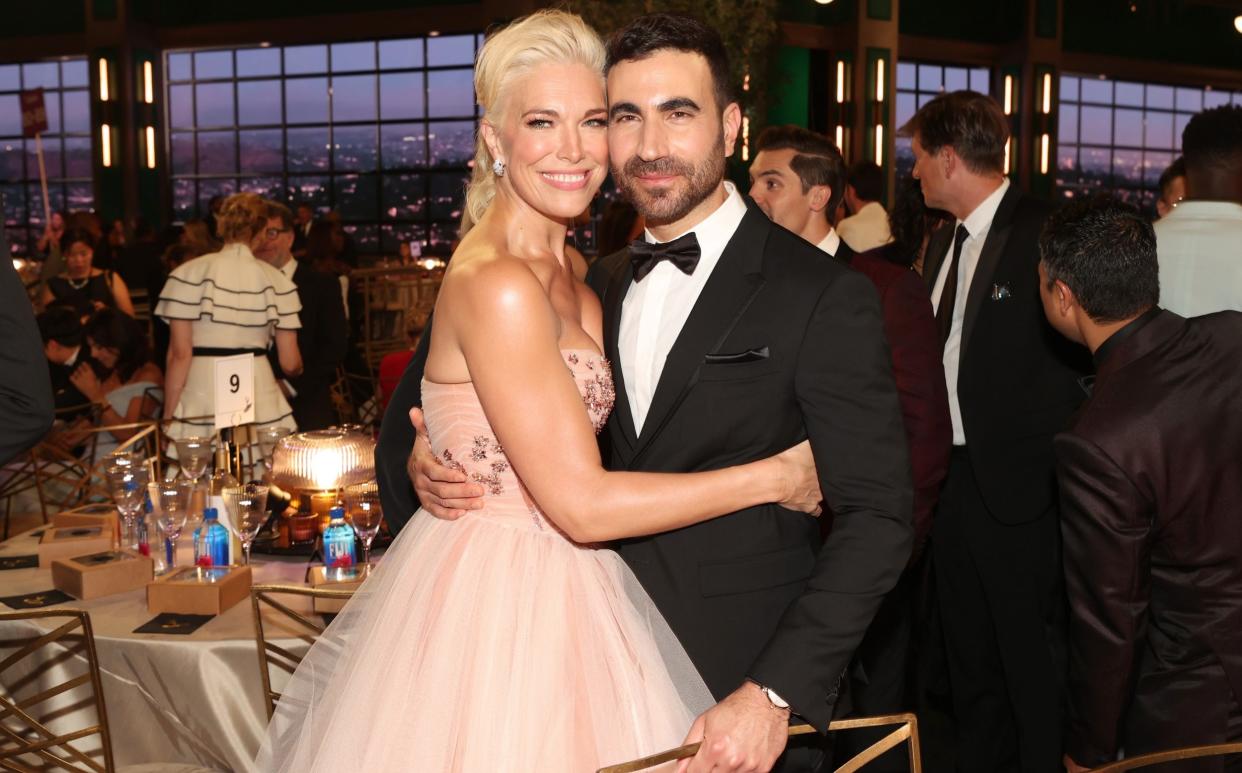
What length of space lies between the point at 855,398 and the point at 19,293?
1165 mm

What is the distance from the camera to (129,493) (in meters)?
3.12

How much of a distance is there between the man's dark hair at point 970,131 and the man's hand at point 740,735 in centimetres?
239

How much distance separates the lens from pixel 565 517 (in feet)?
5.64

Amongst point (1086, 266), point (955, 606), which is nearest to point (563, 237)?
point (1086, 266)

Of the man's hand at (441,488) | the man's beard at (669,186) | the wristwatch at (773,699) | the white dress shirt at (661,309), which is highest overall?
the man's beard at (669,186)

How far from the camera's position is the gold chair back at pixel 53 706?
2.43 meters

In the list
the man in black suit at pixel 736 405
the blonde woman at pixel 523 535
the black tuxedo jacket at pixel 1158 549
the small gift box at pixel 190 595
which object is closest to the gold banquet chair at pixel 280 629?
the small gift box at pixel 190 595

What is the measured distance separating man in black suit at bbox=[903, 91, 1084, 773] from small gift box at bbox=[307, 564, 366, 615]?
1.78 metres

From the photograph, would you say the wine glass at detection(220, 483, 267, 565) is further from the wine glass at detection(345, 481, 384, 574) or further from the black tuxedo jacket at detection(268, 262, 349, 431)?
the black tuxedo jacket at detection(268, 262, 349, 431)

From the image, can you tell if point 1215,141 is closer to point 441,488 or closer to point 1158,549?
point 1158,549

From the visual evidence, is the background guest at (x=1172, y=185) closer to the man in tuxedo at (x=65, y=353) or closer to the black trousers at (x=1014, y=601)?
the black trousers at (x=1014, y=601)

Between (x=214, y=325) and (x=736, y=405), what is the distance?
12.3ft

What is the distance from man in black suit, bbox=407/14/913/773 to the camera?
5.49 ft

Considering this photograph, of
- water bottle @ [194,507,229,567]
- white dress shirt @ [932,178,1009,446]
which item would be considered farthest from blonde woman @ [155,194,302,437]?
white dress shirt @ [932,178,1009,446]
